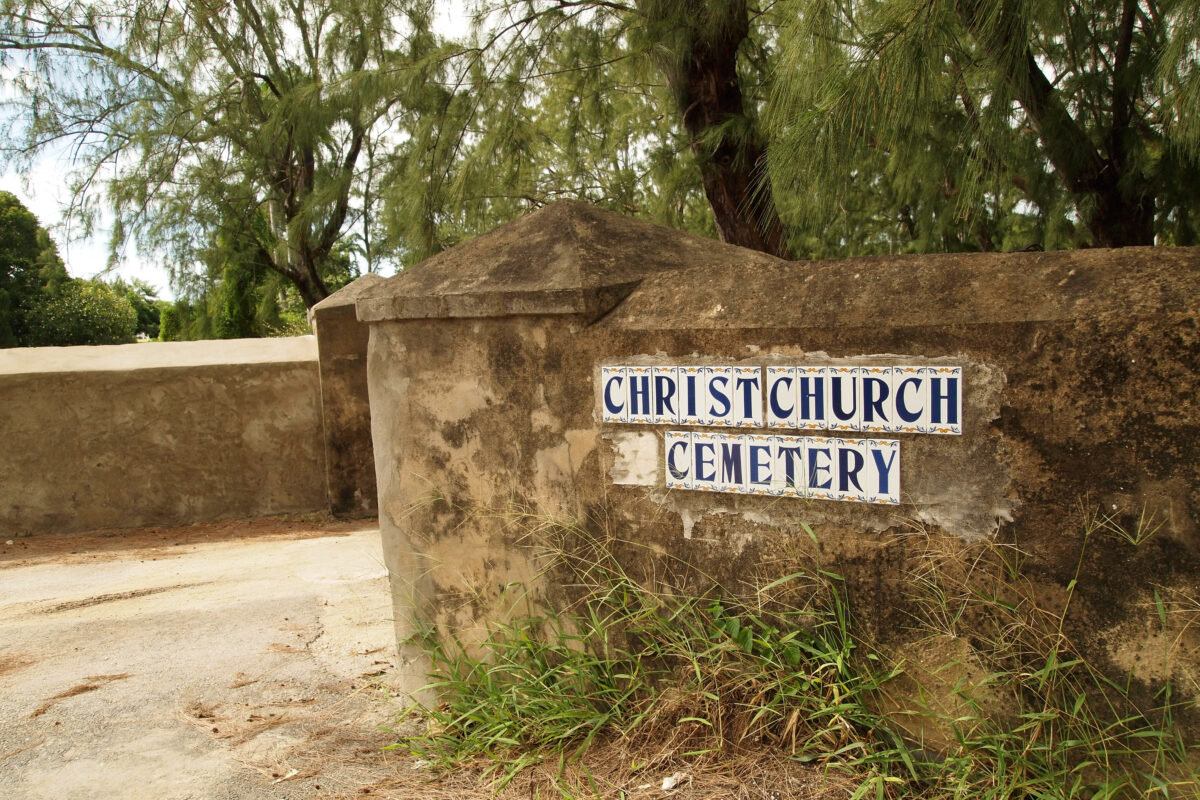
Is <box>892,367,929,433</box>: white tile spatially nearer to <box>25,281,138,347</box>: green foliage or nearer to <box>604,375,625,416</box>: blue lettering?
<box>604,375,625,416</box>: blue lettering

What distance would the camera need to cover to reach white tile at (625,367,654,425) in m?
A: 2.60

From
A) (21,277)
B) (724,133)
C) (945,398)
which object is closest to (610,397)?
(945,398)

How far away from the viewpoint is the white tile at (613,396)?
2637 mm

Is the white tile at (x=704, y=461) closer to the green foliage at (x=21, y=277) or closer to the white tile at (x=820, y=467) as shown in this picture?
the white tile at (x=820, y=467)

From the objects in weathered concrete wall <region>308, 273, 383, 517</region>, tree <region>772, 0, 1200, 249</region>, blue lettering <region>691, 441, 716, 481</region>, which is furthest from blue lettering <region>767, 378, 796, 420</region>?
weathered concrete wall <region>308, 273, 383, 517</region>

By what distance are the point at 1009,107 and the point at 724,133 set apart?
1971 mm

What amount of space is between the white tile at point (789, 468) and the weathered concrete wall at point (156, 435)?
5.20 m

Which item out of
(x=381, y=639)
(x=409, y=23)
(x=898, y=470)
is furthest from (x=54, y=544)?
(x=898, y=470)

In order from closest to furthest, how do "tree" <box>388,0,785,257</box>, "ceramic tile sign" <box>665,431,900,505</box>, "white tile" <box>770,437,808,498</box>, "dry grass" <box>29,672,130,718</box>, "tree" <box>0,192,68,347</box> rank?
"ceramic tile sign" <box>665,431,900,505</box> → "white tile" <box>770,437,808,498</box> → "dry grass" <box>29,672,130,718</box> → "tree" <box>388,0,785,257</box> → "tree" <box>0,192,68,347</box>

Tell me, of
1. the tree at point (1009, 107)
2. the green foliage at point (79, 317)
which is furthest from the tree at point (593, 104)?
the green foliage at point (79, 317)

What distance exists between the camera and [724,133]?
19.1 ft

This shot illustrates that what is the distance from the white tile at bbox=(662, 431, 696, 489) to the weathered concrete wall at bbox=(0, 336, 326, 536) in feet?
16.1

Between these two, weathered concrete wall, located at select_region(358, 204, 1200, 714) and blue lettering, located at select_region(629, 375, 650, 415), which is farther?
blue lettering, located at select_region(629, 375, 650, 415)

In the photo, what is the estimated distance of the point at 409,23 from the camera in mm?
6703
